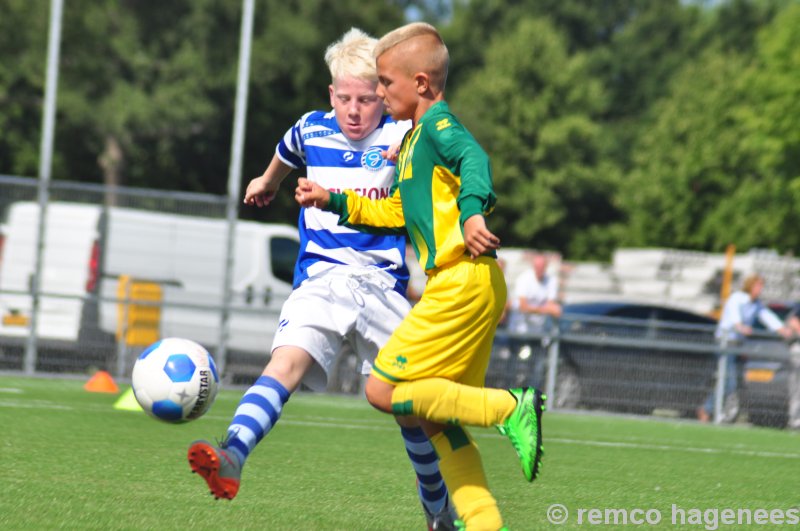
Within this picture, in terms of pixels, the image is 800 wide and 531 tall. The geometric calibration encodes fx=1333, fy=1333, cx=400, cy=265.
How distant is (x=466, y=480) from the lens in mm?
4668

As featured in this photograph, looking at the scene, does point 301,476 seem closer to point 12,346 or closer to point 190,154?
point 12,346

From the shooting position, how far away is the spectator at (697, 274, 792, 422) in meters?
15.2

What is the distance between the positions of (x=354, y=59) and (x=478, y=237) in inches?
64.9

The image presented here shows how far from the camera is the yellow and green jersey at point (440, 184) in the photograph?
14.8 feet

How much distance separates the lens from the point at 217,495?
451 cm

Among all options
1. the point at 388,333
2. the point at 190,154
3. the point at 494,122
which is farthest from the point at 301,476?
the point at 494,122

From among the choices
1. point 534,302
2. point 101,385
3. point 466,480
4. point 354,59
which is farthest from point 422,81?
point 534,302

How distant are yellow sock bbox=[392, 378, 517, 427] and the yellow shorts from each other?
0.04 m

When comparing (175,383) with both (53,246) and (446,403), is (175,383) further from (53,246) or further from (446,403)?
(53,246)

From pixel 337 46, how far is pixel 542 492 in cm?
258

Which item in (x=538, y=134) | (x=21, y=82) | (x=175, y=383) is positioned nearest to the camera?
(x=175, y=383)

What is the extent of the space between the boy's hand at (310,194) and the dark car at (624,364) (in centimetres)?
1054

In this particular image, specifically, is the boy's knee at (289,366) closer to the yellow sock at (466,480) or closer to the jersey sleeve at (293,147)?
the yellow sock at (466,480)

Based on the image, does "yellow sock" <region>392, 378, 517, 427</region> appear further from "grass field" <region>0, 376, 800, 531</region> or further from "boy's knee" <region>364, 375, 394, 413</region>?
"grass field" <region>0, 376, 800, 531</region>
